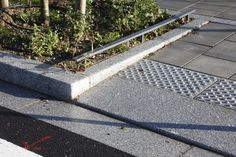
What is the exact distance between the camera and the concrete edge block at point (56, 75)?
5.32 m

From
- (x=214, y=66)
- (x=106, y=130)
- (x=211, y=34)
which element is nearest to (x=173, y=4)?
(x=211, y=34)

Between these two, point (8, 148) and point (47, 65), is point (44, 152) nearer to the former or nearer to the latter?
point (8, 148)

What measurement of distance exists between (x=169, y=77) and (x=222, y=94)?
27.9 inches

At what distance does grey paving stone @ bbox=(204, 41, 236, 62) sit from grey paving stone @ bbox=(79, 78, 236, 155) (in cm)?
139

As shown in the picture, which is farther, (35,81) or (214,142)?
(35,81)

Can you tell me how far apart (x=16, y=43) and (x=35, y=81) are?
36.0 inches

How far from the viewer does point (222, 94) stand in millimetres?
5395

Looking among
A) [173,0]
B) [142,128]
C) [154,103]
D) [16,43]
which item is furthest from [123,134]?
[173,0]

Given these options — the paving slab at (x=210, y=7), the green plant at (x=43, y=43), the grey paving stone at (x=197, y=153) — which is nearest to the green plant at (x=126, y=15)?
the green plant at (x=43, y=43)

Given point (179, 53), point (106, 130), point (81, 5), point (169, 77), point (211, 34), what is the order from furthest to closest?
1. point (211, 34)
2. point (81, 5)
3. point (179, 53)
4. point (169, 77)
5. point (106, 130)

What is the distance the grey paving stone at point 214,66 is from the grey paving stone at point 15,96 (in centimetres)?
193

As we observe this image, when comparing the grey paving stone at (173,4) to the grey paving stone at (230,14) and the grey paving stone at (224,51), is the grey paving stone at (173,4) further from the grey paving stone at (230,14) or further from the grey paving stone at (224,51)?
the grey paving stone at (224,51)

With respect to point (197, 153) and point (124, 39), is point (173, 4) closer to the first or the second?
point (124, 39)

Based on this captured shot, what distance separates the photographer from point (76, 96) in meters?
5.35
